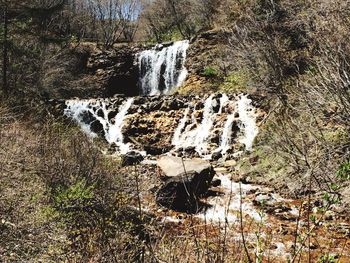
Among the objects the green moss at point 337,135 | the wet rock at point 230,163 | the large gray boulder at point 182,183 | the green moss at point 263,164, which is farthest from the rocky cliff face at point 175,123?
the green moss at point 337,135

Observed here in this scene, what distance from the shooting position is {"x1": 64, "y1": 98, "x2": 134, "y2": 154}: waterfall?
1883cm

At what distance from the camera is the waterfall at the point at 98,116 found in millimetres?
18828

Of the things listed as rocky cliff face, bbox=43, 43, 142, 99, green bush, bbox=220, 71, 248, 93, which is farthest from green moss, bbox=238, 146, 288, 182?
rocky cliff face, bbox=43, 43, 142, 99

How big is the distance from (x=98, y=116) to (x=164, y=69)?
700 cm

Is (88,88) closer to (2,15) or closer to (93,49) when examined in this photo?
(93,49)

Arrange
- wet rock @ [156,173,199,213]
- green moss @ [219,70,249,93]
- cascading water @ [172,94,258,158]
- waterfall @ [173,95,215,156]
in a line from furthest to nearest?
green moss @ [219,70,249,93] → waterfall @ [173,95,215,156] → cascading water @ [172,94,258,158] → wet rock @ [156,173,199,213]

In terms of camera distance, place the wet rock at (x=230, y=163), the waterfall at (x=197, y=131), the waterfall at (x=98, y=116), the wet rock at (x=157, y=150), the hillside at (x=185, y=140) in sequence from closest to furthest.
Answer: the hillside at (x=185, y=140)
the wet rock at (x=230, y=163)
the waterfall at (x=197, y=131)
the wet rock at (x=157, y=150)
the waterfall at (x=98, y=116)

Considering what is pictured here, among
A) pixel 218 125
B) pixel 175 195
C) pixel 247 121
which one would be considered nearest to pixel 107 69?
pixel 218 125

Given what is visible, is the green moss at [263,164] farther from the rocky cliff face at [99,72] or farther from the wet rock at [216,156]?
the rocky cliff face at [99,72]

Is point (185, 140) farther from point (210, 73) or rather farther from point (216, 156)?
point (210, 73)

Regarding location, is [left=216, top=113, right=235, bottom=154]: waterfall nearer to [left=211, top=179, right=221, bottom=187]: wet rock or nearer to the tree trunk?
[left=211, top=179, right=221, bottom=187]: wet rock

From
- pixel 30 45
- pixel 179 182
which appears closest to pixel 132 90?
pixel 30 45

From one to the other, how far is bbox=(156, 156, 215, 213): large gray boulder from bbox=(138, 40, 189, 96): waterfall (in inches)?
523

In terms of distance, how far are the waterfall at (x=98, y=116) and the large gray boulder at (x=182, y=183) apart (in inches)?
310
